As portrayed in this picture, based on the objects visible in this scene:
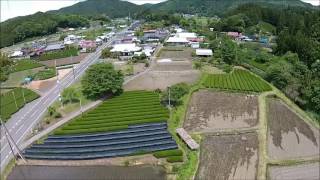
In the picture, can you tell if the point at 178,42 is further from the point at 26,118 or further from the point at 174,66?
the point at 26,118

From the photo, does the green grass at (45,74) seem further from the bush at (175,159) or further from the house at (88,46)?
the bush at (175,159)

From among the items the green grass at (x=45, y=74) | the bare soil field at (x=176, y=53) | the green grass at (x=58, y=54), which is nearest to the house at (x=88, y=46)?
the green grass at (x=58, y=54)

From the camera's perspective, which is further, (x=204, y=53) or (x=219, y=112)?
(x=204, y=53)

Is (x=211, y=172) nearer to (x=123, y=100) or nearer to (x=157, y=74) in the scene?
(x=123, y=100)

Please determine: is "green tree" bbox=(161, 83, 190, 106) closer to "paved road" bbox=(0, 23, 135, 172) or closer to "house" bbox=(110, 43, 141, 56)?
"paved road" bbox=(0, 23, 135, 172)

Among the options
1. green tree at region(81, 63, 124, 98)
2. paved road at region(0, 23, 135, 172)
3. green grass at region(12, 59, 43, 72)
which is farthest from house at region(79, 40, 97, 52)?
green tree at region(81, 63, 124, 98)

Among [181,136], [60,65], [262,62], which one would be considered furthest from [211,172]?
[60,65]

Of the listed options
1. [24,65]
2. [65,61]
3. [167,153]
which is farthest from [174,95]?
[65,61]
